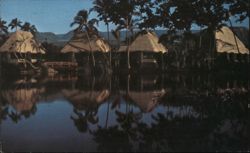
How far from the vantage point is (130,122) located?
21.0ft

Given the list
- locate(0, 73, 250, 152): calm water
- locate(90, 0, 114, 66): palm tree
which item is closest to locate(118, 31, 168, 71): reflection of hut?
locate(0, 73, 250, 152): calm water

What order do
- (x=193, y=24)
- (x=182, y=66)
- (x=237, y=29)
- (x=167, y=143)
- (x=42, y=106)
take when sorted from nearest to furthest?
(x=167, y=143)
(x=237, y=29)
(x=193, y=24)
(x=42, y=106)
(x=182, y=66)

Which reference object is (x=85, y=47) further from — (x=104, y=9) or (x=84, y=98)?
(x=104, y=9)

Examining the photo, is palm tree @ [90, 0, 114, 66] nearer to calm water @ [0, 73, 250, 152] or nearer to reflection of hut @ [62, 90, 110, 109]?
calm water @ [0, 73, 250, 152]

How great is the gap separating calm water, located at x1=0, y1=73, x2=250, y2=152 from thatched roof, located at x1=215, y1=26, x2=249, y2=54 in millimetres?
1188

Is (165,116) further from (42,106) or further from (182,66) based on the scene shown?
(182,66)

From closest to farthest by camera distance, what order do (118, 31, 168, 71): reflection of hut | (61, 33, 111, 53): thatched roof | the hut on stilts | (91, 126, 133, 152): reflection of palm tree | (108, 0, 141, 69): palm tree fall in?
(91, 126, 133, 152): reflection of palm tree → (108, 0, 141, 69): palm tree → (61, 33, 111, 53): thatched roof → the hut on stilts → (118, 31, 168, 71): reflection of hut

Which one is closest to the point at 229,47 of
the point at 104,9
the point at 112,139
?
the point at 104,9

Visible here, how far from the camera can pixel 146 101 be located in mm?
9391

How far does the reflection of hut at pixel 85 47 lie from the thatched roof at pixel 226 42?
9.88ft

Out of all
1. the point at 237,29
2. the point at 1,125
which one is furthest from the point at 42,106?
the point at 237,29

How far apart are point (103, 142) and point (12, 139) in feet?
4.02

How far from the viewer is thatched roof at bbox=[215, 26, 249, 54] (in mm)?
7441

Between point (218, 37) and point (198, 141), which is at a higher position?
point (218, 37)
